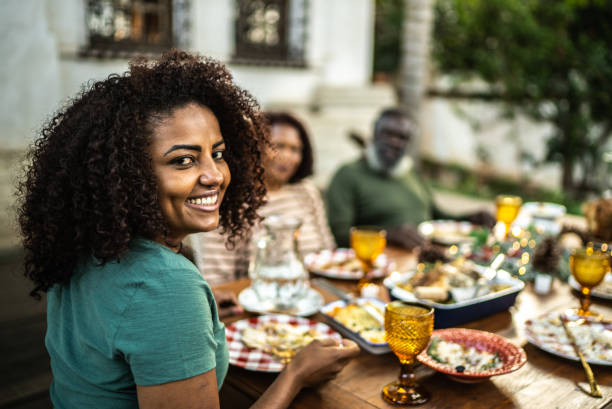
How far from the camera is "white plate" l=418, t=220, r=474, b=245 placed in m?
2.84

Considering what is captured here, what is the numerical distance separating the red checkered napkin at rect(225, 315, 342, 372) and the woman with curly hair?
17cm

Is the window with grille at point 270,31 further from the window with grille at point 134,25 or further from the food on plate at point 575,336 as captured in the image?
the food on plate at point 575,336

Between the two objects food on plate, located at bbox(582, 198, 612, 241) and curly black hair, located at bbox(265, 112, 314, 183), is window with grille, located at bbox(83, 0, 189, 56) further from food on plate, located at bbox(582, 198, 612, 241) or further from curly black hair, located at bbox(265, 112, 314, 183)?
food on plate, located at bbox(582, 198, 612, 241)

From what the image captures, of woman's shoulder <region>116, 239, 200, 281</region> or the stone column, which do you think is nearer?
woman's shoulder <region>116, 239, 200, 281</region>

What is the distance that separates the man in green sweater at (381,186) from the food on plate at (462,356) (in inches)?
77.1

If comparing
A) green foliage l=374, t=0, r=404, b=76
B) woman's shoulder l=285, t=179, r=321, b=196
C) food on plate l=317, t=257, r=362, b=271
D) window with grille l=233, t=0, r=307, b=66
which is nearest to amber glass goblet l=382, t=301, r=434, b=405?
food on plate l=317, t=257, r=362, b=271

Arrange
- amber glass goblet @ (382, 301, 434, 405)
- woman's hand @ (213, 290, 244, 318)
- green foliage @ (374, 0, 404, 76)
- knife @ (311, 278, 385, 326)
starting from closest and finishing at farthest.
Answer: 1. amber glass goblet @ (382, 301, 434, 405)
2. knife @ (311, 278, 385, 326)
3. woman's hand @ (213, 290, 244, 318)
4. green foliage @ (374, 0, 404, 76)

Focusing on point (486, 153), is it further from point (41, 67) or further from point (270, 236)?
point (270, 236)

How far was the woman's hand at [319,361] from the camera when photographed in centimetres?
138

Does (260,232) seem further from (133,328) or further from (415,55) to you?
(415,55)

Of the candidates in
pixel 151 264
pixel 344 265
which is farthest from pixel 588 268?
pixel 151 264

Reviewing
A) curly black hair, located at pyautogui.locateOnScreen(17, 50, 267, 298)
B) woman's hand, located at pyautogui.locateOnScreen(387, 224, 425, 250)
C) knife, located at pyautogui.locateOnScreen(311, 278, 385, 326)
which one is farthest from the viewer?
woman's hand, located at pyautogui.locateOnScreen(387, 224, 425, 250)

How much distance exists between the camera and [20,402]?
2777 mm

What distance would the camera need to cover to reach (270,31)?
22.9ft
